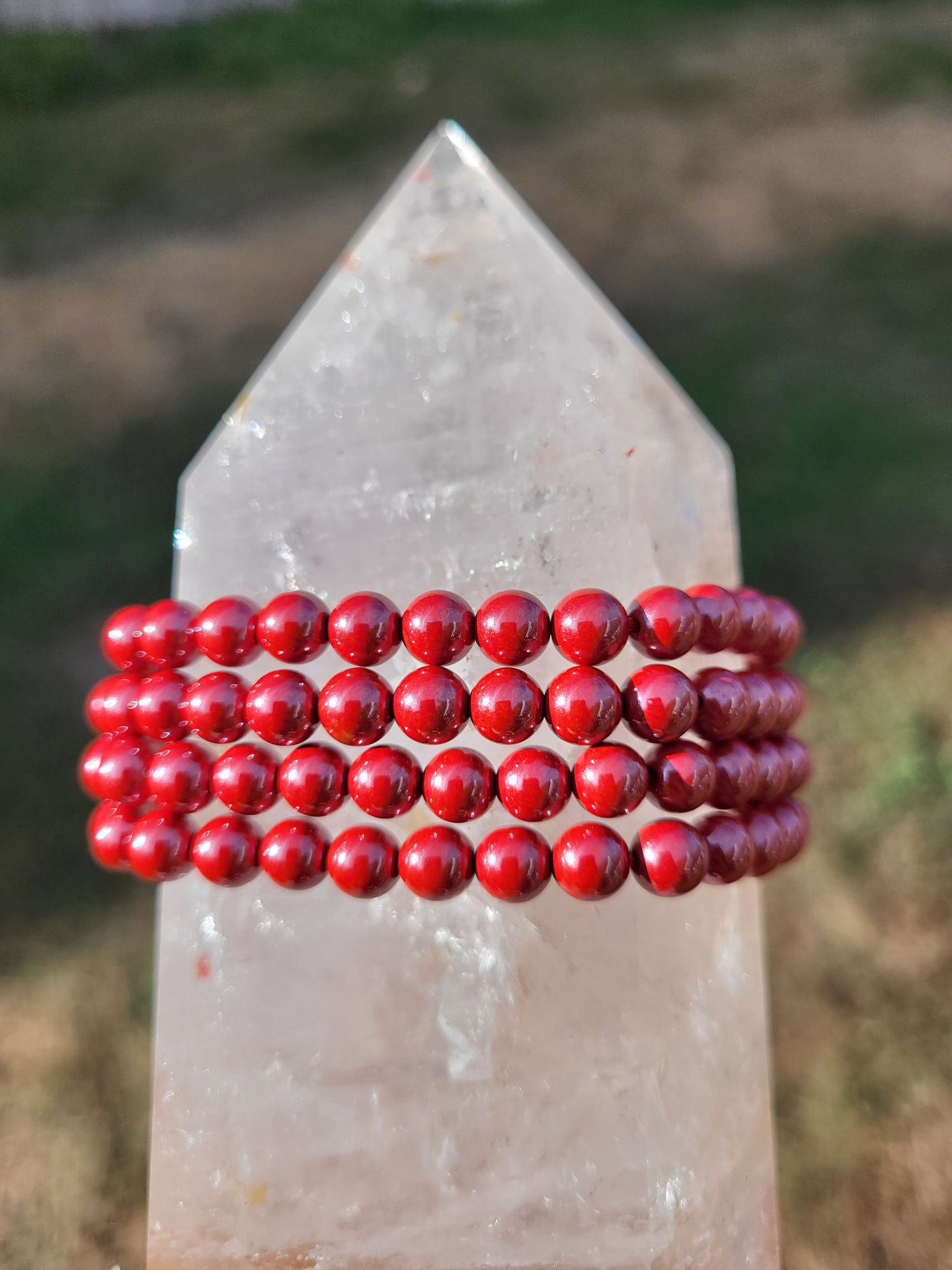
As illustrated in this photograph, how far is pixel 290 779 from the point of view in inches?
28.4

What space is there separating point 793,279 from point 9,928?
1.84m

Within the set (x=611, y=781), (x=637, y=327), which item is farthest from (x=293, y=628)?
(x=637, y=327)

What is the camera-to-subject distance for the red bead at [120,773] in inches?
30.7

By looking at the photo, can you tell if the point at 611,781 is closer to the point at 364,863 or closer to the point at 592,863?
the point at 592,863

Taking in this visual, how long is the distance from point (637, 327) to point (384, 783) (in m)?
1.42

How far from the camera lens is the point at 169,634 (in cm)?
77

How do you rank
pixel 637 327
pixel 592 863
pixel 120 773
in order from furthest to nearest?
pixel 637 327, pixel 120 773, pixel 592 863

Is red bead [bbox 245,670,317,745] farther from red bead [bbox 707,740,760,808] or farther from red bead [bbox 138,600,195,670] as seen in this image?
red bead [bbox 707,740,760,808]

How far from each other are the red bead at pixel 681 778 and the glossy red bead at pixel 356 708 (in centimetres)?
21

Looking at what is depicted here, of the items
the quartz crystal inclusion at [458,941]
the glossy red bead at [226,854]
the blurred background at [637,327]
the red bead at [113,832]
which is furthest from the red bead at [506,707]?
the blurred background at [637,327]

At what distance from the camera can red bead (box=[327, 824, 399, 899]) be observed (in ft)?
2.31

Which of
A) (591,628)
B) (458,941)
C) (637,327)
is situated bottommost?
(458,941)

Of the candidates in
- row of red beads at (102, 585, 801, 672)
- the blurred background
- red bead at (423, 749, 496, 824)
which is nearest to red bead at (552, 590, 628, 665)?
row of red beads at (102, 585, 801, 672)

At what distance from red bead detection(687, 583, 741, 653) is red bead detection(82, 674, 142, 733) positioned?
0.47m
